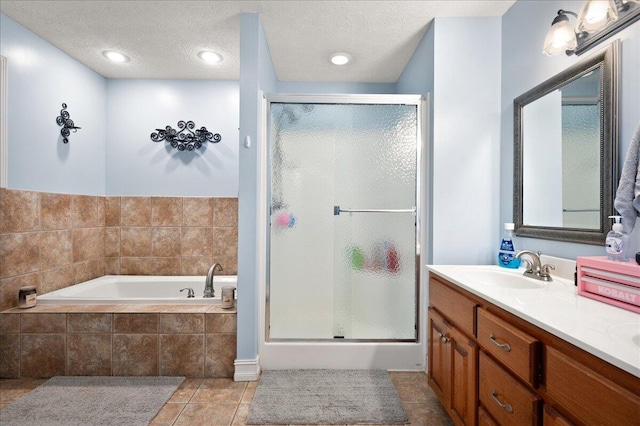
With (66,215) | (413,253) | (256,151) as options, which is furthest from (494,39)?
(66,215)

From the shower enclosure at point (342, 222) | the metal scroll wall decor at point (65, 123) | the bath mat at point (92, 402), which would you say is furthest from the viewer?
the metal scroll wall decor at point (65, 123)

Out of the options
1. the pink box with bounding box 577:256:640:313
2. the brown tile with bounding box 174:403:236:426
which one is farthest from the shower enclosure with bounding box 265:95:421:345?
the pink box with bounding box 577:256:640:313

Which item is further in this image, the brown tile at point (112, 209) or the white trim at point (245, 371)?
the brown tile at point (112, 209)

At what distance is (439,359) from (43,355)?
7.96ft

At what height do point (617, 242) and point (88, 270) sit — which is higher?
point (617, 242)

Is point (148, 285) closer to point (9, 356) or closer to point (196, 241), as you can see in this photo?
point (196, 241)

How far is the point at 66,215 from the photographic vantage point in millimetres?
2637

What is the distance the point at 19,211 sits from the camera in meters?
2.22

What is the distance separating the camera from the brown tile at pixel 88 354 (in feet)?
6.89

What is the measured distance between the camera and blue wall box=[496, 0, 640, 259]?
1269 millimetres

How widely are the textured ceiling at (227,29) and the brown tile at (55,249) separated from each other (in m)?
1.47

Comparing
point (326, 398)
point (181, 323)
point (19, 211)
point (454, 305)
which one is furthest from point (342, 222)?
point (19, 211)

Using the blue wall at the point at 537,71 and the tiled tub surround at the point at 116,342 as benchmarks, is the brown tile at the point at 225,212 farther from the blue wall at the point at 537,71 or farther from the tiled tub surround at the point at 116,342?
the blue wall at the point at 537,71

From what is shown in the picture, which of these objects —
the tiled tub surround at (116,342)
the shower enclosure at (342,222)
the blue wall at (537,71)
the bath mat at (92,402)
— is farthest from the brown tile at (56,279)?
the blue wall at (537,71)
